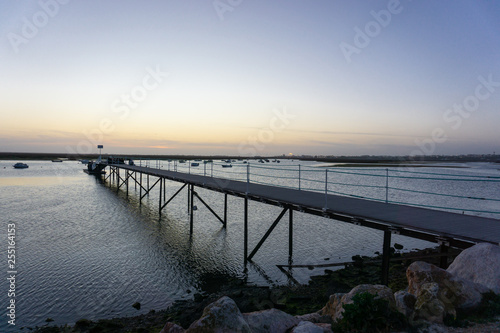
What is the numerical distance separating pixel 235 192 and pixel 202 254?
360 centimetres

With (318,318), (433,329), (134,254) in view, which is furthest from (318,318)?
(134,254)

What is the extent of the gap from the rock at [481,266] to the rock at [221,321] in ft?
13.2

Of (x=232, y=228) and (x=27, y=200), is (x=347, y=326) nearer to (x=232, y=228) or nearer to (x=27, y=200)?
(x=232, y=228)

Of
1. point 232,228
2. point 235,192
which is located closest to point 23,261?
point 235,192

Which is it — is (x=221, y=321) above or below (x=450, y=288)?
below

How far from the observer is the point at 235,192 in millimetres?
15500

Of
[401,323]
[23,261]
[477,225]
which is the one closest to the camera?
[401,323]

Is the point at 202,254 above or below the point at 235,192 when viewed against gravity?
below

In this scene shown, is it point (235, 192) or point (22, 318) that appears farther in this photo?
point (235, 192)

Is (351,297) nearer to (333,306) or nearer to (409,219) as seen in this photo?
(333,306)

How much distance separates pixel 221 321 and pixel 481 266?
15.7 ft

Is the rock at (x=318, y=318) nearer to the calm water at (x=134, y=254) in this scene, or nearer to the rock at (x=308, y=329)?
the rock at (x=308, y=329)

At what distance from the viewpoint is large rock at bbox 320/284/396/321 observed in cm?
508

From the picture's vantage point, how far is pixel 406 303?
505 centimetres
